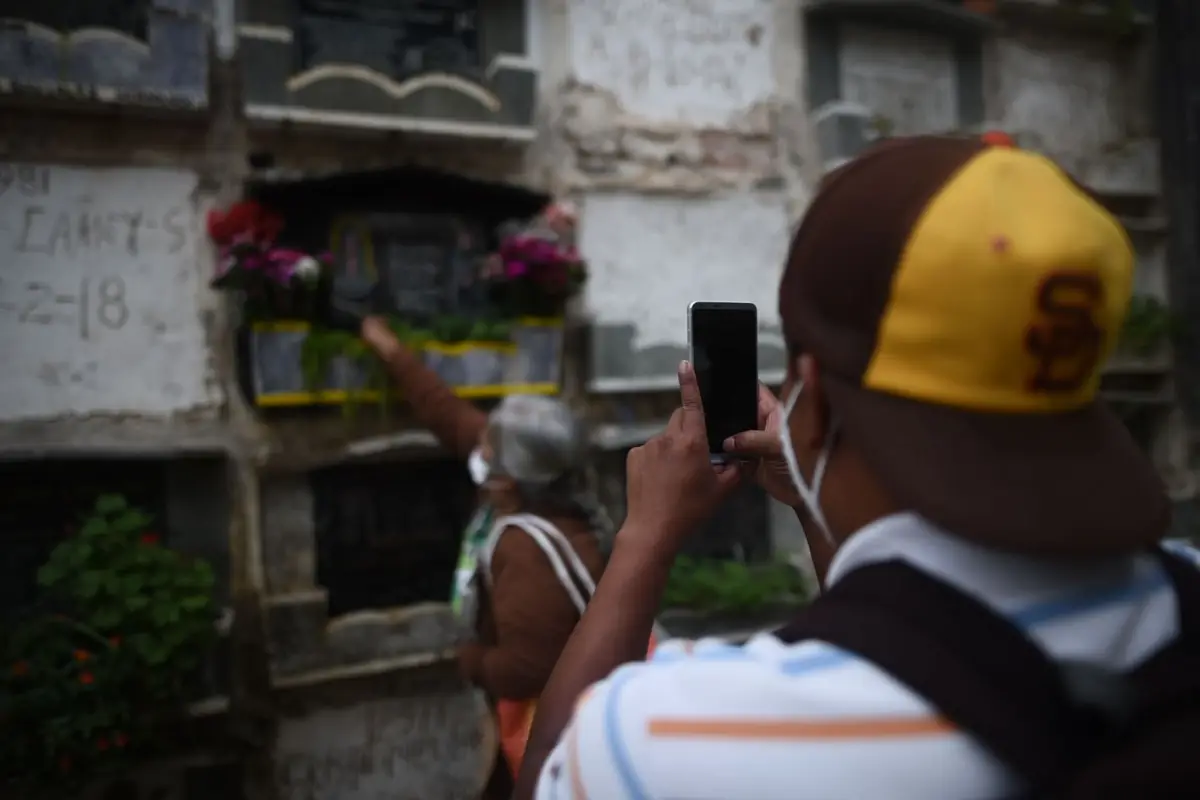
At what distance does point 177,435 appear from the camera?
9.74 ft

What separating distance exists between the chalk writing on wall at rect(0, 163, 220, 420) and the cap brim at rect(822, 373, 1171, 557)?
9.61 ft

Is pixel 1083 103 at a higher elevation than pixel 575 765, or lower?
higher

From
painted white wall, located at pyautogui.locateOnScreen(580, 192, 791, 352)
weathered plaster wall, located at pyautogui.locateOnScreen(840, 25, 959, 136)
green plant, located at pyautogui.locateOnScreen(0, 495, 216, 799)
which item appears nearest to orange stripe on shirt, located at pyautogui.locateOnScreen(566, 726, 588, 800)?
green plant, located at pyautogui.locateOnScreen(0, 495, 216, 799)

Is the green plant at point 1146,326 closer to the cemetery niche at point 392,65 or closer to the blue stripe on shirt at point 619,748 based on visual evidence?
the cemetery niche at point 392,65

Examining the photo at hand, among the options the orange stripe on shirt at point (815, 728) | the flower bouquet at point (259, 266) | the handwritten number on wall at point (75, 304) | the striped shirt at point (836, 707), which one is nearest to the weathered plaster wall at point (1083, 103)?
the flower bouquet at point (259, 266)

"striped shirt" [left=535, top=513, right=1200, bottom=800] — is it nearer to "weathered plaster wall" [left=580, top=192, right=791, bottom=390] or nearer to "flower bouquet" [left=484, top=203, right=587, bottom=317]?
"flower bouquet" [left=484, top=203, right=587, bottom=317]

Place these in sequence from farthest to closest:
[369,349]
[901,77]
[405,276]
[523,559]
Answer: [901,77] → [405,276] → [369,349] → [523,559]

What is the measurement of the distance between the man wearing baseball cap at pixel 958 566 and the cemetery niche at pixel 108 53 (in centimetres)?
281

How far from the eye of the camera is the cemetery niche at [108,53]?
8.56ft

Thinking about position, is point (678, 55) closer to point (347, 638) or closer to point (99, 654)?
point (347, 638)

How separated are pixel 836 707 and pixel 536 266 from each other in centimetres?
272

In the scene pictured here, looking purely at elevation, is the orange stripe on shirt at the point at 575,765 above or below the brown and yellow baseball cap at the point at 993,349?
below

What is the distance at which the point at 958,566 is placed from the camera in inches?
25.4

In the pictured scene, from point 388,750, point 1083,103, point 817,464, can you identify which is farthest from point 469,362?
point 1083,103
